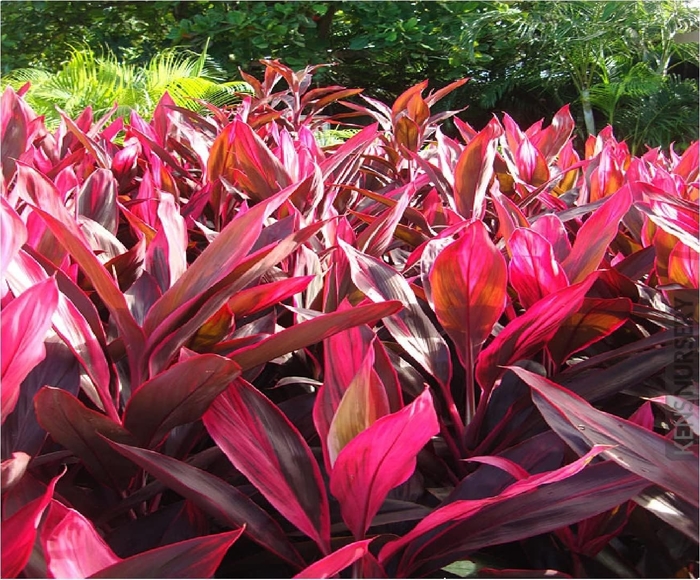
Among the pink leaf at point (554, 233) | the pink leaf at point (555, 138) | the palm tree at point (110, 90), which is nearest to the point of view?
the pink leaf at point (554, 233)

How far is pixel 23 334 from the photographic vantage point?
384 millimetres

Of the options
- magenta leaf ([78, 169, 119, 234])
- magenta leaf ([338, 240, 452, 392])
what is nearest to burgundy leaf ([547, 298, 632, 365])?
magenta leaf ([338, 240, 452, 392])

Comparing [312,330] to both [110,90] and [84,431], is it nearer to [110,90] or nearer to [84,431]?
[84,431]

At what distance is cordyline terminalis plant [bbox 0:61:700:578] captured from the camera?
386mm

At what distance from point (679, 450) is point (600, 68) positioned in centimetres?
1112

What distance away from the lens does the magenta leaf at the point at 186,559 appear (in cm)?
34

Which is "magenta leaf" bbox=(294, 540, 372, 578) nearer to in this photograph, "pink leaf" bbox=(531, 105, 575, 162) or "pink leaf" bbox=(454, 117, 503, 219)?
"pink leaf" bbox=(454, 117, 503, 219)

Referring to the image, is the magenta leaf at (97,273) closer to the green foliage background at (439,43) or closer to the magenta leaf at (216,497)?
the magenta leaf at (216,497)

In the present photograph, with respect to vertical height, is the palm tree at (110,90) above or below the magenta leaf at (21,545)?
below

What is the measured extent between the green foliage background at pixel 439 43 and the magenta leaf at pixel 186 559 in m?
9.16

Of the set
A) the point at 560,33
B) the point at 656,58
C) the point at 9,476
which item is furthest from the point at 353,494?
the point at 656,58

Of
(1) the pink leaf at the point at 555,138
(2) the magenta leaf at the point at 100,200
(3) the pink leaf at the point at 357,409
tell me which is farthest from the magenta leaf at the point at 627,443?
(1) the pink leaf at the point at 555,138

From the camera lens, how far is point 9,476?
1.26 ft

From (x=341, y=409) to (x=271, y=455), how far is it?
70 millimetres
